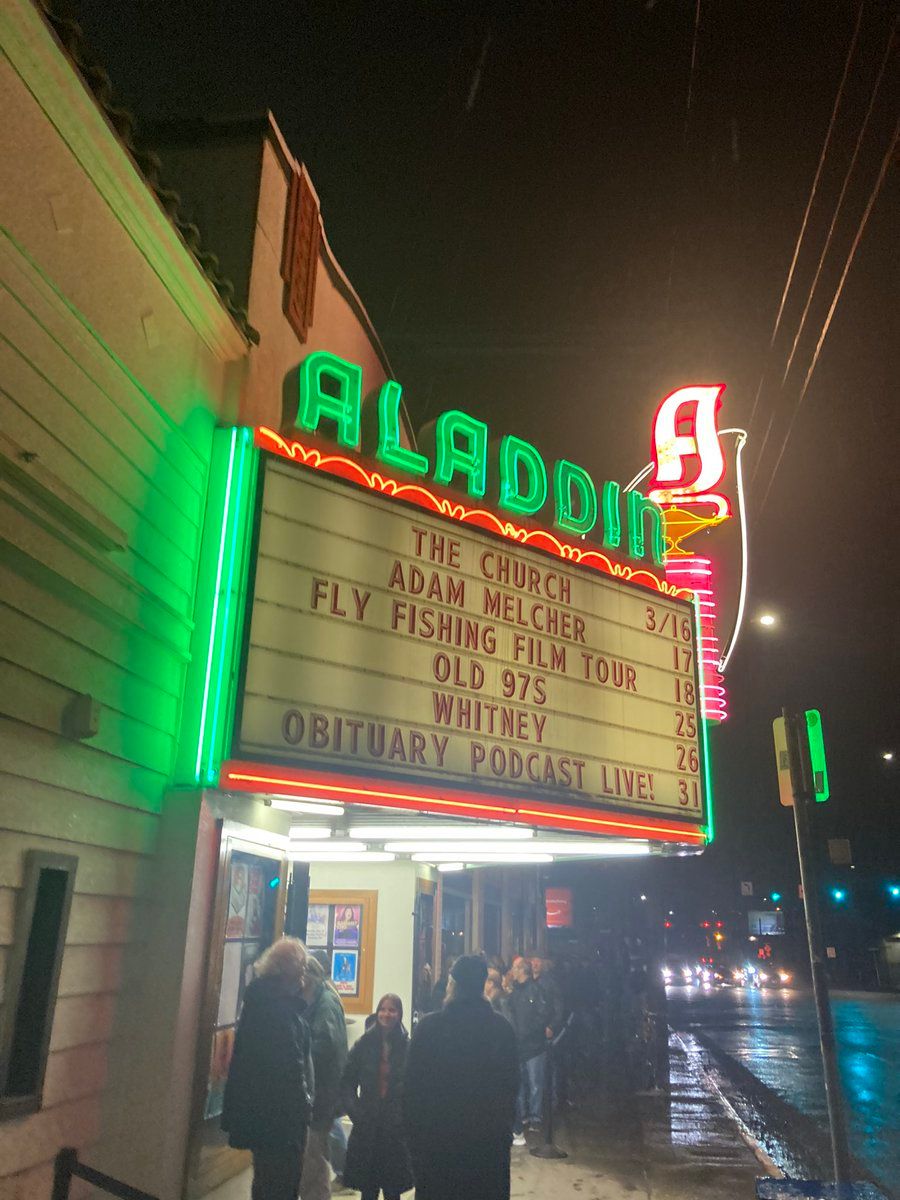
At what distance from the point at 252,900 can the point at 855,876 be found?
6828 cm

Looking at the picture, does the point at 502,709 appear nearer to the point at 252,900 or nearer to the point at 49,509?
the point at 252,900

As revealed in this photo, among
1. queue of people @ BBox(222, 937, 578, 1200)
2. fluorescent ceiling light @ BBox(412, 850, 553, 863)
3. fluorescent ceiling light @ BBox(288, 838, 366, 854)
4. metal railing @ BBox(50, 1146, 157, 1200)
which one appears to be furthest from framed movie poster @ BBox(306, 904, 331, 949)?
metal railing @ BBox(50, 1146, 157, 1200)

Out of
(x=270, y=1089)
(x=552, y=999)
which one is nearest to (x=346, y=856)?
(x=552, y=999)

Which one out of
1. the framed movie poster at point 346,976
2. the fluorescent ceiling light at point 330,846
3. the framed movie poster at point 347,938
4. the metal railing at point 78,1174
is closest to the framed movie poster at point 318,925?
the framed movie poster at point 347,938

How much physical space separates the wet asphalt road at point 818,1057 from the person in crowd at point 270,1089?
588cm

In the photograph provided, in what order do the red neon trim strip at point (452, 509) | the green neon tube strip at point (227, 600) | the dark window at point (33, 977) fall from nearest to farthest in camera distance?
the dark window at point (33, 977) < the green neon tube strip at point (227, 600) < the red neon trim strip at point (452, 509)

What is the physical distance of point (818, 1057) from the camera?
695 inches

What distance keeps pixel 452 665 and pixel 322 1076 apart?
315cm

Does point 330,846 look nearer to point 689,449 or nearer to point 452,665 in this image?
point 452,665

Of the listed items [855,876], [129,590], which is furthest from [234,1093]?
[855,876]

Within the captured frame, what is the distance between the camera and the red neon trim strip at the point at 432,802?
6.14m

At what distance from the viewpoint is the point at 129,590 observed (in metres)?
5.77

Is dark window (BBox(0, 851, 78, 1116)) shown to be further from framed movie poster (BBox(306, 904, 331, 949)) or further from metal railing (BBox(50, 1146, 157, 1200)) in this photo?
framed movie poster (BBox(306, 904, 331, 949))

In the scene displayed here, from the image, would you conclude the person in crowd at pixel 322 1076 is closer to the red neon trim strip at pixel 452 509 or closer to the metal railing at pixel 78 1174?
the metal railing at pixel 78 1174
